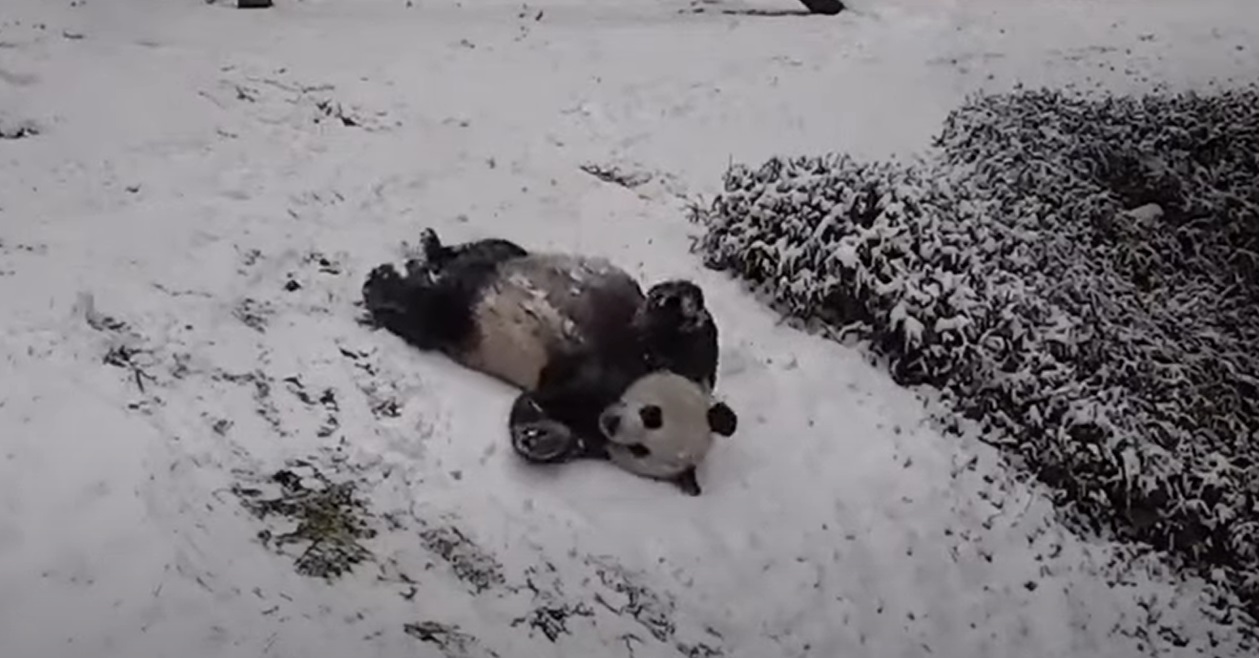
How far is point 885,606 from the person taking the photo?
5.07 metres

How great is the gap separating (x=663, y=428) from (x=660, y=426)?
A: 0.01m

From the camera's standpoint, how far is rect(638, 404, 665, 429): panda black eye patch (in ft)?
16.9

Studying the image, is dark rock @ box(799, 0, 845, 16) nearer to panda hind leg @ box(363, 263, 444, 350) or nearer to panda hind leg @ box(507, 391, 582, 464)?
panda hind leg @ box(363, 263, 444, 350)

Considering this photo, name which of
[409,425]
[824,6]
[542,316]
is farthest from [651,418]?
[824,6]

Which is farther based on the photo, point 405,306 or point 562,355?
point 405,306

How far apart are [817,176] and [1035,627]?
8.69ft

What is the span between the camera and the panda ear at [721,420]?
17.4ft

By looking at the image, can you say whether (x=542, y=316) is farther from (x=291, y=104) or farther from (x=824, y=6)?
(x=824, y=6)

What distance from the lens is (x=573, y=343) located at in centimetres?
547

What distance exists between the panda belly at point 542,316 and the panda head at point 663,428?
32cm

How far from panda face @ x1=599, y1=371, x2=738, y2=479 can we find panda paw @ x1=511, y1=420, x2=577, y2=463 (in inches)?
7.5

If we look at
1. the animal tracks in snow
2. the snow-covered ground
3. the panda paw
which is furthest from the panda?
the animal tracks in snow

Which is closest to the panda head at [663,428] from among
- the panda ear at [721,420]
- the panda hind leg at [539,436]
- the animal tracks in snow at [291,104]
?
the panda ear at [721,420]

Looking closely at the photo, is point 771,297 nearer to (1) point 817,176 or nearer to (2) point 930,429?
(1) point 817,176
